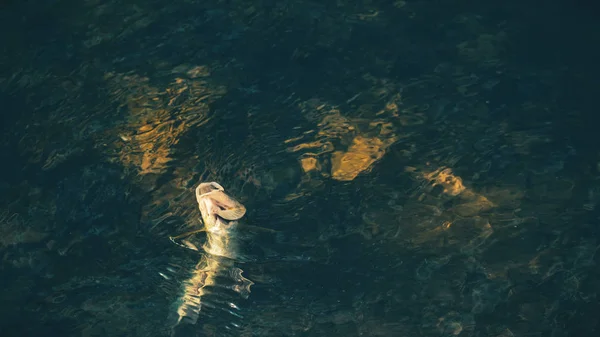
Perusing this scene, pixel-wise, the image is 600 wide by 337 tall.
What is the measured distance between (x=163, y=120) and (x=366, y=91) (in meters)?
1.62

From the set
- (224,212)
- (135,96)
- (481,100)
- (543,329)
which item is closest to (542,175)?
(481,100)

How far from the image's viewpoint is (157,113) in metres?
5.01

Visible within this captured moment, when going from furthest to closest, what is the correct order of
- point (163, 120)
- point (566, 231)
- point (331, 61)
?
point (331, 61) → point (163, 120) → point (566, 231)

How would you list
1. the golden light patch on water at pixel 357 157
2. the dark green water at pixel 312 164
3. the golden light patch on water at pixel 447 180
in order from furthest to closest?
1. the golden light patch on water at pixel 357 157
2. the golden light patch on water at pixel 447 180
3. the dark green water at pixel 312 164

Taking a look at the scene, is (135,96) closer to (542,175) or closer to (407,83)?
(407,83)

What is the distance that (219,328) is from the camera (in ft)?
13.6

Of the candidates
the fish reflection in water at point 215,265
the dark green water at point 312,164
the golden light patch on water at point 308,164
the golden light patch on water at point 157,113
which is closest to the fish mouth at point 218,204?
the fish reflection in water at point 215,265

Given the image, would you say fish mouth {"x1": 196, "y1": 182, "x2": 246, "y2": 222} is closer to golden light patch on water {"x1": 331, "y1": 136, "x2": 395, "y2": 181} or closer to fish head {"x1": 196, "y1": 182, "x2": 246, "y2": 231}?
fish head {"x1": 196, "y1": 182, "x2": 246, "y2": 231}

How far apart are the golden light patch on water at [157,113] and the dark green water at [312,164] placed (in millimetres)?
15

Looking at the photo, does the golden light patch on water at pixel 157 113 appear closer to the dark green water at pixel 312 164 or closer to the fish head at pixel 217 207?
the dark green water at pixel 312 164

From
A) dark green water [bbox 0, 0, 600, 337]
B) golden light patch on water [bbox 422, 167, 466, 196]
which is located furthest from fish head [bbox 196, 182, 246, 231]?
golden light patch on water [bbox 422, 167, 466, 196]

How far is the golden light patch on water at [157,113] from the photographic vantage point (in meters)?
4.75

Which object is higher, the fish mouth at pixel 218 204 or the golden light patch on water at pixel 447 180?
the fish mouth at pixel 218 204

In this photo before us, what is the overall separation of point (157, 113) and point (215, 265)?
1.40m
